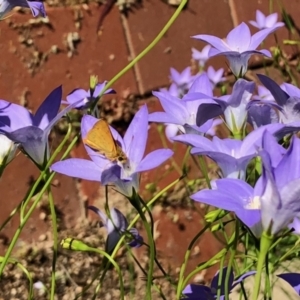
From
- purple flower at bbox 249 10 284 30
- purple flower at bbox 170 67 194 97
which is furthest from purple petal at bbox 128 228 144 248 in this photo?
purple flower at bbox 249 10 284 30


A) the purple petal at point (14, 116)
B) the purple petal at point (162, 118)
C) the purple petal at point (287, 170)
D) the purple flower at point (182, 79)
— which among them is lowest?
the purple flower at point (182, 79)

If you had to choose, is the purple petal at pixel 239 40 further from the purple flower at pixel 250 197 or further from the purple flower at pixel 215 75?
the purple flower at pixel 215 75

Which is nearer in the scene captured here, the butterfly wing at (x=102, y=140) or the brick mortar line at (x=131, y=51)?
the butterfly wing at (x=102, y=140)

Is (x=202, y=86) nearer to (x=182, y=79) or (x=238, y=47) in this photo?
(x=238, y=47)

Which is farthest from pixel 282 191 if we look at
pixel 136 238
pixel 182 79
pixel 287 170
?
pixel 182 79

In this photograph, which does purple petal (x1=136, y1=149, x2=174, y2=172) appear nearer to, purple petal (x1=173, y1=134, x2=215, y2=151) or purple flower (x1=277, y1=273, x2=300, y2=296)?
purple petal (x1=173, y1=134, x2=215, y2=151)

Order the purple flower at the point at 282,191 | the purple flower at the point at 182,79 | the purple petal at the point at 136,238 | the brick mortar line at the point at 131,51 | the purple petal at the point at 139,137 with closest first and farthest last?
the purple flower at the point at 282,191, the purple petal at the point at 139,137, the purple petal at the point at 136,238, the purple flower at the point at 182,79, the brick mortar line at the point at 131,51

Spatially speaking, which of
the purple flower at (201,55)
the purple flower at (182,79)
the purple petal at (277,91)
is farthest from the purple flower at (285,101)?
the purple flower at (201,55)

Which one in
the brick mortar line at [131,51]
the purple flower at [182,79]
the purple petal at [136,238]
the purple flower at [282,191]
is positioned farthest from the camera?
the brick mortar line at [131,51]
